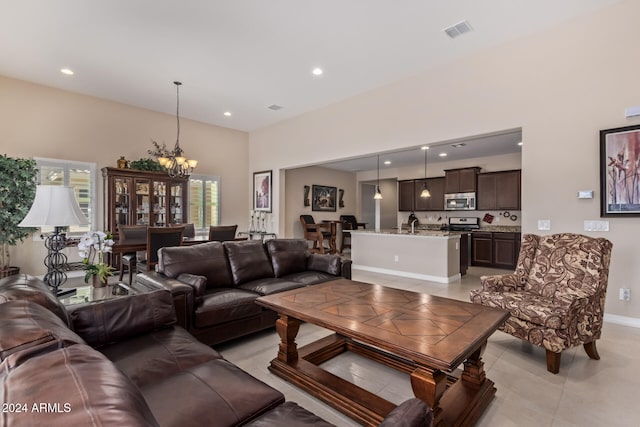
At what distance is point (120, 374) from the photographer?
753 mm

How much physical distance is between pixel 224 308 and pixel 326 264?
150 cm

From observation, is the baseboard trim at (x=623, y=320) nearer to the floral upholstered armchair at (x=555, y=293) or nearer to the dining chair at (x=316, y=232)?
the floral upholstered armchair at (x=555, y=293)

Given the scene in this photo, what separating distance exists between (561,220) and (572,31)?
218cm

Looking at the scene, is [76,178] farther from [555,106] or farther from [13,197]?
[555,106]

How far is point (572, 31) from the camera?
3531mm

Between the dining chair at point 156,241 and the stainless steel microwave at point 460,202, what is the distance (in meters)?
6.49

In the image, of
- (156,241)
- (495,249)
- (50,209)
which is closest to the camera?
(50,209)

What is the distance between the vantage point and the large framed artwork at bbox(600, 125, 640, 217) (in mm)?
3164

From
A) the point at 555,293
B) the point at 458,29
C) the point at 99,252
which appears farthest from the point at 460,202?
the point at 99,252

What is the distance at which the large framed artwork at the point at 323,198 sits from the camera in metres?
9.30

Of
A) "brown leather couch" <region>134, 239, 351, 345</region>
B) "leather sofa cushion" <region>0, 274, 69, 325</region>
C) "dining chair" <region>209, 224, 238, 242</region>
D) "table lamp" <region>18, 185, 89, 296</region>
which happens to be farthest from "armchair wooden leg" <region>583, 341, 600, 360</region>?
"dining chair" <region>209, 224, 238, 242</region>

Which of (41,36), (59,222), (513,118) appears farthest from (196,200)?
(513,118)

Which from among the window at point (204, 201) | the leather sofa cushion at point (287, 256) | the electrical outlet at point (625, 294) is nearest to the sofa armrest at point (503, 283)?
the electrical outlet at point (625, 294)

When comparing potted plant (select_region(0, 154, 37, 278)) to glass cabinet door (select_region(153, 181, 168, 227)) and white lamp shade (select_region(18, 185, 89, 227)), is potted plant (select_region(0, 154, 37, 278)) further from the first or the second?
white lamp shade (select_region(18, 185, 89, 227))
